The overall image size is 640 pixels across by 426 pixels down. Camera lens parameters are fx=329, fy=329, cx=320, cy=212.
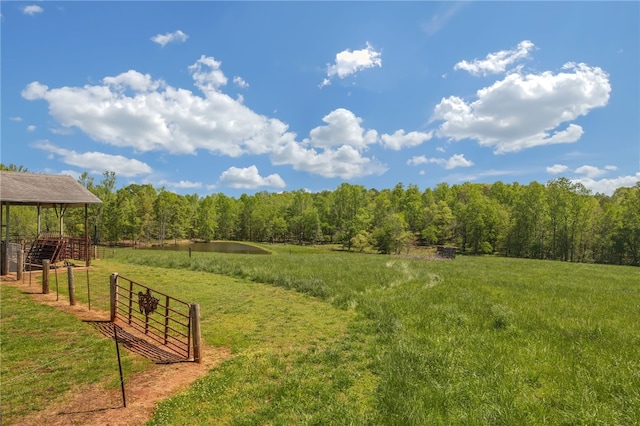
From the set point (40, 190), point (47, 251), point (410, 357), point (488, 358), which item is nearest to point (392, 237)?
point (47, 251)

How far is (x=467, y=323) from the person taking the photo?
11641 millimetres

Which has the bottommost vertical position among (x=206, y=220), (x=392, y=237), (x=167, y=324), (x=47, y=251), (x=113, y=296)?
(x=167, y=324)

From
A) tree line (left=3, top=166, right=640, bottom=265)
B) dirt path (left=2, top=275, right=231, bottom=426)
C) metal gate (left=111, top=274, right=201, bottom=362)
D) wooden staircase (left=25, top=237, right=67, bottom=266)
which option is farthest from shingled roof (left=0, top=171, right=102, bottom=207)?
tree line (left=3, top=166, right=640, bottom=265)

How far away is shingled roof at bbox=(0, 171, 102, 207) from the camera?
19345mm

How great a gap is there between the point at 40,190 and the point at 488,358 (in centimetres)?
2616

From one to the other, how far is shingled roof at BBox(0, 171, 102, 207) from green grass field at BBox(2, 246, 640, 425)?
7.05 m

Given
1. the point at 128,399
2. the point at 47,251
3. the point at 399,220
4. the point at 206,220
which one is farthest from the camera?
the point at 206,220

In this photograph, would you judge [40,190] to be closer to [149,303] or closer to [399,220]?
[149,303]

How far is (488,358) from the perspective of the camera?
334 inches

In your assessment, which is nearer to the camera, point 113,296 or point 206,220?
point 113,296

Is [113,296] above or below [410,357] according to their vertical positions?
above

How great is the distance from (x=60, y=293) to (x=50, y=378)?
932 centimetres

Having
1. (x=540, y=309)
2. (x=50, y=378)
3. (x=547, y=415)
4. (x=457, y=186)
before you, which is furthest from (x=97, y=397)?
(x=457, y=186)

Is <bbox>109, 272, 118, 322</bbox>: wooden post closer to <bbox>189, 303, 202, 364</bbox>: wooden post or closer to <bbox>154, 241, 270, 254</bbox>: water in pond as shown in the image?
<bbox>189, 303, 202, 364</bbox>: wooden post
